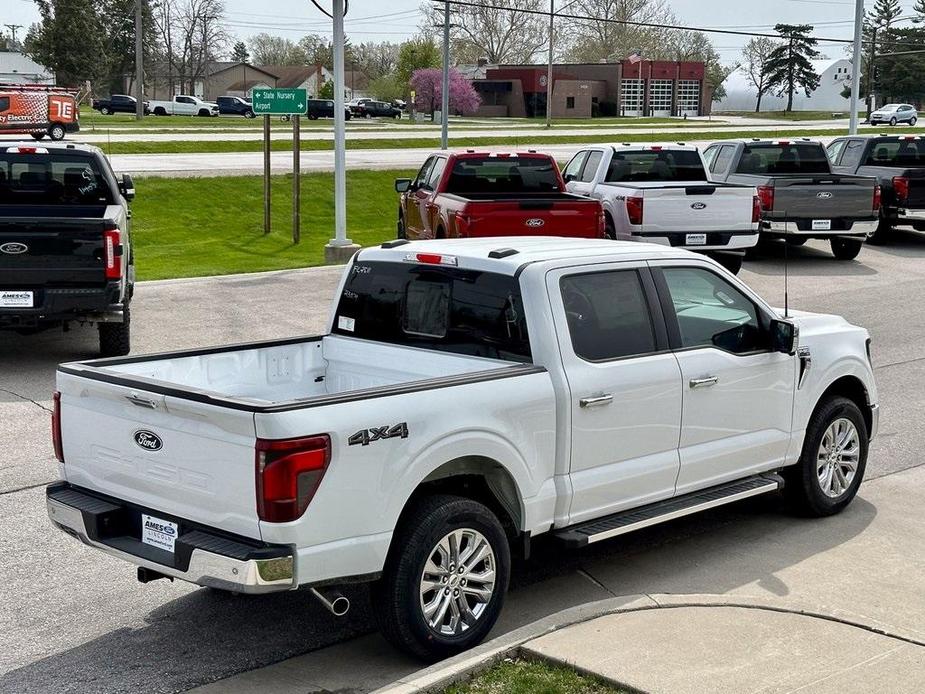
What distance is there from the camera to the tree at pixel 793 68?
123m

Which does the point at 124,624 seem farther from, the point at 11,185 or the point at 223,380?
the point at 11,185

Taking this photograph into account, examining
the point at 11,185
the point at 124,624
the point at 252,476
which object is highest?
the point at 11,185

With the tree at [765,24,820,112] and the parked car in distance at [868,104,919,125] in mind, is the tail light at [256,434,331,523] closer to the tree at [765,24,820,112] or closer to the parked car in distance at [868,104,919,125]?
the parked car in distance at [868,104,919,125]

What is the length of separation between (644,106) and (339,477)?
10873cm

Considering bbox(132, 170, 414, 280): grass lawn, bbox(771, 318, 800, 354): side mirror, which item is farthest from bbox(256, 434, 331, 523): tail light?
bbox(132, 170, 414, 280): grass lawn

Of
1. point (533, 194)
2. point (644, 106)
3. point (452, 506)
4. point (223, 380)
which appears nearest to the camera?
point (452, 506)

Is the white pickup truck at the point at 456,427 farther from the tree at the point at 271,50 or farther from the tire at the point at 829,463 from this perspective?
the tree at the point at 271,50

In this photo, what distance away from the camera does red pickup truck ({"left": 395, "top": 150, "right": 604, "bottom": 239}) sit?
1561cm

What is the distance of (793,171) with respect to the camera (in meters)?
22.1

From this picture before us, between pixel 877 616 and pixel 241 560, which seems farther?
pixel 877 616

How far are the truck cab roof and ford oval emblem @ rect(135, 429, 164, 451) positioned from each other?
6.03 ft

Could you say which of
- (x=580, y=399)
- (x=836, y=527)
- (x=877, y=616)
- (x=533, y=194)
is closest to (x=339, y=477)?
(x=580, y=399)

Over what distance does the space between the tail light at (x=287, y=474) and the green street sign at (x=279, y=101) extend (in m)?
18.1

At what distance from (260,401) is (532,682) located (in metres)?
1.57
